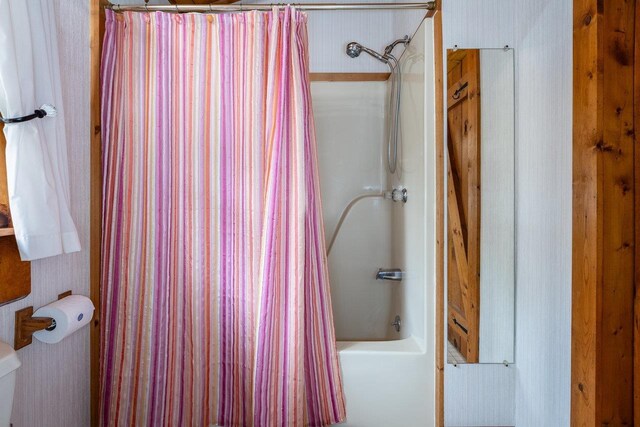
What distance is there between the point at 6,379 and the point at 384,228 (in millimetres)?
1758

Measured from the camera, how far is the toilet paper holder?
1.00 metres

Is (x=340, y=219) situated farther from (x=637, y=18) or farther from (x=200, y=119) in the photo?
(x=637, y=18)

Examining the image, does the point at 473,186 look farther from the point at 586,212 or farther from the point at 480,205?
the point at 586,212

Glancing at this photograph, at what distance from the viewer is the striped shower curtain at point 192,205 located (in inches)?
51.4

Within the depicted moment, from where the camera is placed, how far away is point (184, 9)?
4.29ft

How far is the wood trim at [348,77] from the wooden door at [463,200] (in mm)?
719

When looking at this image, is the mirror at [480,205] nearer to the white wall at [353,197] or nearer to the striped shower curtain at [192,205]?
the striped shower curtain at [192,205]

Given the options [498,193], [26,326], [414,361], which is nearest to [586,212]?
[498,193]

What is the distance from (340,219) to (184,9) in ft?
4.33

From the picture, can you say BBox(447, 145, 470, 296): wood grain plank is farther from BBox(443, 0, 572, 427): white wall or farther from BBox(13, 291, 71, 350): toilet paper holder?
BBox(13, 291, 71, 350): toilet paper holder

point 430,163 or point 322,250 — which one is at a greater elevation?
point 430,163

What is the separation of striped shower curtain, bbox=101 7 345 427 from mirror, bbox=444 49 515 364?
56cm

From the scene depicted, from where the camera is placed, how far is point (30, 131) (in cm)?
93

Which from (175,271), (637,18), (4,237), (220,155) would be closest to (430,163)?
(637,18)
